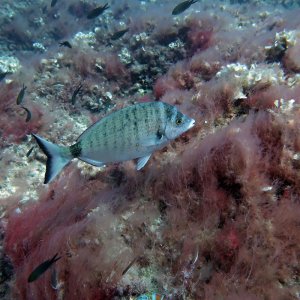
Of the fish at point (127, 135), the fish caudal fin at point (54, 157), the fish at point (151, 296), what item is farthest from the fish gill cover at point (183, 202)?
the fish caudal fin at point (54, 157)

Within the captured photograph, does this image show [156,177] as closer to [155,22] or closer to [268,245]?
[268,245]

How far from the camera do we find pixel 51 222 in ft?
13.8

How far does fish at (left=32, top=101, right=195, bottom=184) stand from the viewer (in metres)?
3.11

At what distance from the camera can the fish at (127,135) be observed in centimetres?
311

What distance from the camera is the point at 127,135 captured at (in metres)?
3.11

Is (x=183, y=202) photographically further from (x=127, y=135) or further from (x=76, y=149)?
(x=76, y=149)

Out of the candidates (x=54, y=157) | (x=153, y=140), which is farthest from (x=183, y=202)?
(x=54, y=157)

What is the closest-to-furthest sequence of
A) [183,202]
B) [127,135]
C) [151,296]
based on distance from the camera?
[151,296] < [127,135] < [183,202]

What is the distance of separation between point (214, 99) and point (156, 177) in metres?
1.75

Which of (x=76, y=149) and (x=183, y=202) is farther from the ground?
(x=76, y=149)

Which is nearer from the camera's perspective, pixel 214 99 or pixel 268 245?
pixel 268 245

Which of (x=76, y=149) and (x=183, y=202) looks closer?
(x=76, y=149)

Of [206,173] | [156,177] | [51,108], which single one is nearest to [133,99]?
[51,108]

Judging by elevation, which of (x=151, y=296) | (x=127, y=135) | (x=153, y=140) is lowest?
(x=151, y=296)
